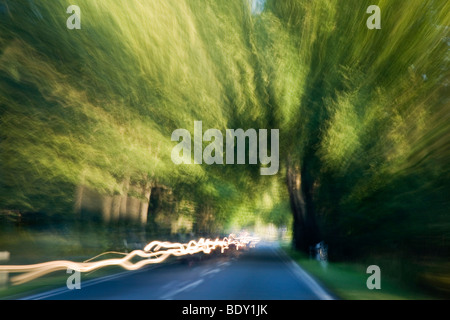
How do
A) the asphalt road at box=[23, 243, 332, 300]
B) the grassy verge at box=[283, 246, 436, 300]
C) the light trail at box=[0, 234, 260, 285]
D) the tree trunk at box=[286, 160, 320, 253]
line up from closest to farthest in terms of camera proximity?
the light trail at box=[0, 234, 260, 285] → the asphalt road at box=[23, 243, 332, 300] → the grassy verge at box=[283, 246, 436, 300] → the tree trunk at box=[286, 160, 320, 253]

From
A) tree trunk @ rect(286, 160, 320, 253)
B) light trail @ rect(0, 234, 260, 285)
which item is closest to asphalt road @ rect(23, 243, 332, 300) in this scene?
light trail @ rect(0, 234, 260, 285)

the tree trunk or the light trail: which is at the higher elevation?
the tree trunk

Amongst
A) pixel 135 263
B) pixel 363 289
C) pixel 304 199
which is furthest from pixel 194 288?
pixel 304 199

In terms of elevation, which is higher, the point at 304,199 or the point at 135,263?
the point at 304,199

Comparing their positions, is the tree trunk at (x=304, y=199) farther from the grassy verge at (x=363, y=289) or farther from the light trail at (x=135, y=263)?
the grassy verge at (x=363, y=289)

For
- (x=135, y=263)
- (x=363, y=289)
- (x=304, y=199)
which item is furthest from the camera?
(x=304, y=199)

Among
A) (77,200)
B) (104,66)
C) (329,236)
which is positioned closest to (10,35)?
(104,66)

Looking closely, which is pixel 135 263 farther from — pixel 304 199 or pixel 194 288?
pixel 304 199

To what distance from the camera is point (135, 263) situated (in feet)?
60.6

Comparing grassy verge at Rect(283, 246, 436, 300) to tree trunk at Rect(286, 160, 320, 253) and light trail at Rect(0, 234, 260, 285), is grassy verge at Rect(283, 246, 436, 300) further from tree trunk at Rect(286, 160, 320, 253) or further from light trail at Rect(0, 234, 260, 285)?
tree trunk at Rect(286, 160, 320, 253)

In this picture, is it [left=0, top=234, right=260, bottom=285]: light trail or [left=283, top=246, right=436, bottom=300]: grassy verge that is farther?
[left=283, top=246, right=436, bottom=300]: grassy verge

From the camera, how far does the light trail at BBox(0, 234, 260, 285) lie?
417 inches
